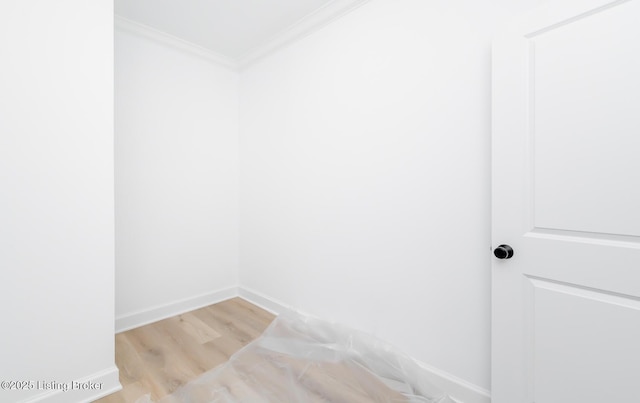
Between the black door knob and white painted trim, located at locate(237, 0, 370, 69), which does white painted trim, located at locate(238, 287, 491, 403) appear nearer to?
the black door knob

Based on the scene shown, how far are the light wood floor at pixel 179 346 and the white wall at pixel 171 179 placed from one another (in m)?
0.25

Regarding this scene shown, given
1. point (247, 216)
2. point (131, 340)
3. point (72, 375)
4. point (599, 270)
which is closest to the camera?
point (599, 270)

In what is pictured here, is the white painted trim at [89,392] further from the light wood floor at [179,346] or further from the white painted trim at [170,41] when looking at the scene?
the white painted trim at [170,41]

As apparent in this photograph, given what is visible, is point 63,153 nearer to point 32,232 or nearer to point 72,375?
point 32,232

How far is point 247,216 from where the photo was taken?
313 centimetres

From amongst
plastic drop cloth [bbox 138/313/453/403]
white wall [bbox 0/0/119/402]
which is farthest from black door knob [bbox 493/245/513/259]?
white wall [bbox 0/0/119/402]

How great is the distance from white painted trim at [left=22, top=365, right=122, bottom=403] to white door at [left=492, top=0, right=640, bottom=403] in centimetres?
220

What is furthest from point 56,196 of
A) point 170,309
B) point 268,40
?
point 268,40

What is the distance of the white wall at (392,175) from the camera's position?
5.11ft

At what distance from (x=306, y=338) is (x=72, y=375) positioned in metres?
1.46

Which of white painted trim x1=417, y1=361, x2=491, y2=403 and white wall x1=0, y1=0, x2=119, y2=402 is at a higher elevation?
white wall x1=0, y1=0, x2=119, y2=402

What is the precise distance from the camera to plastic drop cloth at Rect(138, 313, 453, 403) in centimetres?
162

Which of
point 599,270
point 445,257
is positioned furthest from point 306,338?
point 599,270

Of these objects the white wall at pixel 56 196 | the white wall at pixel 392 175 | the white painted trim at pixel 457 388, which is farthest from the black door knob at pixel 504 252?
the white wall at pixel 56 196
